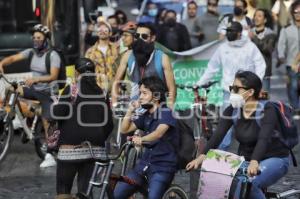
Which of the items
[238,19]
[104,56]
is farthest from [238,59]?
[238,19]

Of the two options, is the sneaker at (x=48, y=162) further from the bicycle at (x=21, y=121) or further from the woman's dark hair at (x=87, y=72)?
the woman's dark hair at (x=87, y=72)

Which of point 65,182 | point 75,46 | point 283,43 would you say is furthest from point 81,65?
point 283,43

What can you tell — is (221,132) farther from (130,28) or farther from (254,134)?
(130,28)

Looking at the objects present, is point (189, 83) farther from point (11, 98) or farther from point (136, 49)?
point (136, 49)

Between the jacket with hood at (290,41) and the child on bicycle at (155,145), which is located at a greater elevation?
the jacket with hood at (290,41)

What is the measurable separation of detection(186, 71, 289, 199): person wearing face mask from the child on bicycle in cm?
26

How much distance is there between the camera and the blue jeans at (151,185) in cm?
701

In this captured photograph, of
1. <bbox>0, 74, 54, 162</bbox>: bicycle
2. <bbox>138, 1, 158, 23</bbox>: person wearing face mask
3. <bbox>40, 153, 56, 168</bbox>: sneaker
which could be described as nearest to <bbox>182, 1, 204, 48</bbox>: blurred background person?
<bbox>138, 1, 158, 23</bbox>: person wearing face mask

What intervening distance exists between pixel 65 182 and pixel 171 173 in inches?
35.8

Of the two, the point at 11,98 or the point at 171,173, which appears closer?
the point at 171,173

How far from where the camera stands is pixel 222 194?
6.68 metres

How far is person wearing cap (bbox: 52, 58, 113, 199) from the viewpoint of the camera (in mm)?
7234

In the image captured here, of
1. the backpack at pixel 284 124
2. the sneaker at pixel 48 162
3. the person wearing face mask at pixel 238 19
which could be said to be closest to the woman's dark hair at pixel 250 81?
the backpack at pixel 284 124

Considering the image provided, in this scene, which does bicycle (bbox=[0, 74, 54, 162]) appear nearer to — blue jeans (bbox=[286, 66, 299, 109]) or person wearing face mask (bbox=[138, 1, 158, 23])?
blue jeans (bbox=[286, 66, 299, 109])
